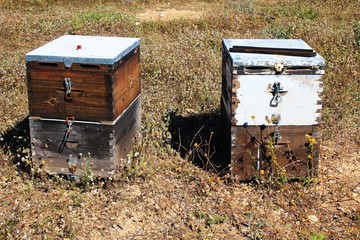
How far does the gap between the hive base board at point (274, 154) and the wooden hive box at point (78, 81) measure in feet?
4.18

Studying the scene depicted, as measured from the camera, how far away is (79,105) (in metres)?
5.02

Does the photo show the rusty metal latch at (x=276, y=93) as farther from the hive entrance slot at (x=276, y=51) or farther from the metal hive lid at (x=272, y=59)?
the hive entrance slot at (x=276, y=51)

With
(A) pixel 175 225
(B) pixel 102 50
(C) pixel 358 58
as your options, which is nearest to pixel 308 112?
(A) pixel 175 225

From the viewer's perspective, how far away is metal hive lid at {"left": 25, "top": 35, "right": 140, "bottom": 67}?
191 inches

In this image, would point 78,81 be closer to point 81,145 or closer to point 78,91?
point 78,91

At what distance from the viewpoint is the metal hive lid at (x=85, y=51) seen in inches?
191

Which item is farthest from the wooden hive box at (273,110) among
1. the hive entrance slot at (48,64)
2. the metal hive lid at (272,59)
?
the hive entrance slot at (48,64)

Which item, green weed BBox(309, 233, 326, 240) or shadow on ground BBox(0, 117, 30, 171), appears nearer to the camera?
green weed BBox(309, 233, 326, 240)

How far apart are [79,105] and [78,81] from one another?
240 mm

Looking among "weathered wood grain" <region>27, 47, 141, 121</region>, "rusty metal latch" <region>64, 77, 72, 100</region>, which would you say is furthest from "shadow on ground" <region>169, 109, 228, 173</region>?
"rusty metal latch" <region>64, 77, 72, 100</region>

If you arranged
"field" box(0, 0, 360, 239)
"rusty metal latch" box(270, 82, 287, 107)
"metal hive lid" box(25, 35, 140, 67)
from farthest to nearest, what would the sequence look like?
"rusty metal latch" box(270, 82, 287, 107) → "metal hive lid" box(25, 35, 140, 67) → "field" box(0, 0, 360, 239)

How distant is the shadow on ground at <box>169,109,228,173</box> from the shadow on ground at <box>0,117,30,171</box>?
1.74m

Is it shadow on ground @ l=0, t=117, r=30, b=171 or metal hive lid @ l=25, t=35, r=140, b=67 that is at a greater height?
metal hive lid @ l=25, t=35, r=140, b=67

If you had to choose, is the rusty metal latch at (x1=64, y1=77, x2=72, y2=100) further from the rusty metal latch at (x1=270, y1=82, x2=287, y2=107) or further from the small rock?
the small rock
